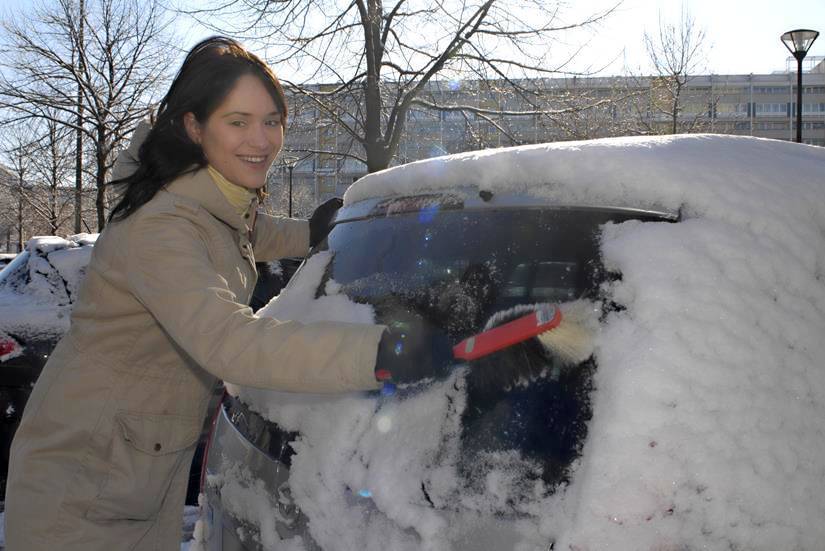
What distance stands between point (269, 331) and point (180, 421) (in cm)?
58

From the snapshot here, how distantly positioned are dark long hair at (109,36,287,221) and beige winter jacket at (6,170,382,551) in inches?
2.5

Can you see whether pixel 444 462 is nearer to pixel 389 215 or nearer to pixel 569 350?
pixel 569 350

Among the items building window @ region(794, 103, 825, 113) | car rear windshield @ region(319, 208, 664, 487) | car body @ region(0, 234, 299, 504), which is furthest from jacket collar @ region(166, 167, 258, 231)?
building window @ region(794, 103, 825, 113)

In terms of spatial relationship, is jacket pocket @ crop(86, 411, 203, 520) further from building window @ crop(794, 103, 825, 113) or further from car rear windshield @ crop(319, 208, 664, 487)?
building window @ crop(794, 103, 825, 113)

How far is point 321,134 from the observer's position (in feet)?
43.7

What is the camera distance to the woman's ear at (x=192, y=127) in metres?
1.96

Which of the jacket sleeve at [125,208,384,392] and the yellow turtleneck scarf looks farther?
the yellow turtleneck scarf

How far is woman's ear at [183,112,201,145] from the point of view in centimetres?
196

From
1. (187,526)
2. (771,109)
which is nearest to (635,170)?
(187,526)

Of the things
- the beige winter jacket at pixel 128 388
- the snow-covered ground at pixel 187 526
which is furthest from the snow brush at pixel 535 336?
the snow-covered ground at pixel 187 526

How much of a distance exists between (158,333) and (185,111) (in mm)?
587

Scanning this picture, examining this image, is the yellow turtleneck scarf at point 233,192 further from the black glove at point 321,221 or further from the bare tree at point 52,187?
the bare tree at point 52,187

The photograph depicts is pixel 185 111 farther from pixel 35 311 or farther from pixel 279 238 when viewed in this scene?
pixel 35 311

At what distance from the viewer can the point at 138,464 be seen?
5.99 ft
